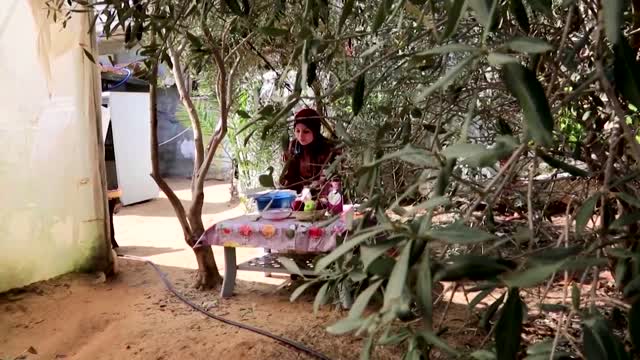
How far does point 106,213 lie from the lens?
3750 millimetres

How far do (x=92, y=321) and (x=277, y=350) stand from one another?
1.13 meters

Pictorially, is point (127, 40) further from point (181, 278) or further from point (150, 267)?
point (150, 267)

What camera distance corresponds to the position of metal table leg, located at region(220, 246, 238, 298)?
3243 mm

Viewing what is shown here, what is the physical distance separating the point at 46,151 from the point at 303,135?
161 centimetres

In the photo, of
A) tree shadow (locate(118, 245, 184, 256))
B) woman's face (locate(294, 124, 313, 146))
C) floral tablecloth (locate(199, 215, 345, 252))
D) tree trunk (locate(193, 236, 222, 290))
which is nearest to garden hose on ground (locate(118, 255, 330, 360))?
tree trunk (locate(193, 236, 222, 290))

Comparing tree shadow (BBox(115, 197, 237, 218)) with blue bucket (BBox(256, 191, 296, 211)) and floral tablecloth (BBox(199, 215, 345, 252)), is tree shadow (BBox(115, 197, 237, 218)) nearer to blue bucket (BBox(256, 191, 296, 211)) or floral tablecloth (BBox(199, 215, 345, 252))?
blue bucket (BBox(256, 191, 296, 211))

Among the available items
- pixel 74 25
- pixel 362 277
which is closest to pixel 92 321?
pixel 74 25

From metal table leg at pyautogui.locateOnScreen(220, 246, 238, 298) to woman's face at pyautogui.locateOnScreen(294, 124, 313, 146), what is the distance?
773 millimetres

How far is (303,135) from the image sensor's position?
3348 mm

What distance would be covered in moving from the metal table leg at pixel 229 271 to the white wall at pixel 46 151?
98 cm

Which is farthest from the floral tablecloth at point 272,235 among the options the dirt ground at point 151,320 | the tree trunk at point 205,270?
the dirt ground at point 151,320

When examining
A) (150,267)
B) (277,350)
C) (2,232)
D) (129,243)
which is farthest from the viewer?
(129,243)

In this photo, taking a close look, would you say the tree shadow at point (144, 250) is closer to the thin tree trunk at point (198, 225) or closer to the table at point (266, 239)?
the thin tree trunk at point (198, 225)

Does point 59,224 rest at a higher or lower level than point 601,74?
lower
